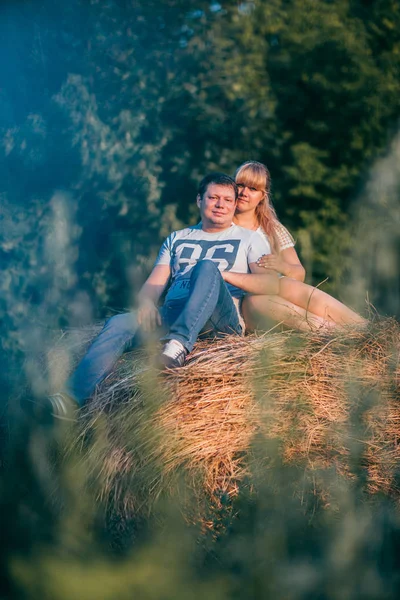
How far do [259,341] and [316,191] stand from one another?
3.05m

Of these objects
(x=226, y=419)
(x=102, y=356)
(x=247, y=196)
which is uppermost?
(x=247, y=196)

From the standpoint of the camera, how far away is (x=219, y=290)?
2.93m

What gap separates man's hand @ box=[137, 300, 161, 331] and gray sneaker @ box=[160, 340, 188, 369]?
284 mm

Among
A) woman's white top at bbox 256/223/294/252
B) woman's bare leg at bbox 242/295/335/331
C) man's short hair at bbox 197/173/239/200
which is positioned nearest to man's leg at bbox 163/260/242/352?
woman's bare leg at bbox 242/295/335/331

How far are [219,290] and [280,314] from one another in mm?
285

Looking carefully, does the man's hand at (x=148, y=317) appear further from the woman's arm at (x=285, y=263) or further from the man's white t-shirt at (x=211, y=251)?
the woman's arm at (x=285, y=263)

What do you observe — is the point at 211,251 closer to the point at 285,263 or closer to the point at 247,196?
the point at 285,263

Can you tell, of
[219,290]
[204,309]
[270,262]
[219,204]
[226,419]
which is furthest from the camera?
[219,204]

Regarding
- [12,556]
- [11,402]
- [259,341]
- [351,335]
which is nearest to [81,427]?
[11,402]

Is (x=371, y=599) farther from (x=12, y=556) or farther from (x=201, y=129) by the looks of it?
(x=201, y=129)

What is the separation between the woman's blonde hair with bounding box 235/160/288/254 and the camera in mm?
3740

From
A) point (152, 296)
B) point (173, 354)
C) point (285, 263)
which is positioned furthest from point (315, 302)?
point (173, 354)

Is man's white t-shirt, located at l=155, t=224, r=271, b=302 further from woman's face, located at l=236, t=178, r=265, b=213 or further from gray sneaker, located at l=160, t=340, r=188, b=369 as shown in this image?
gray sneaker, located at l=160, t=340, r=188, b=369

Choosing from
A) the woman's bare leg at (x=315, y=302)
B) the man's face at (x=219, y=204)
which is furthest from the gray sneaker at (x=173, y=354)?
the man's face at (x=219, y=204)
